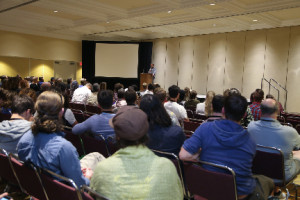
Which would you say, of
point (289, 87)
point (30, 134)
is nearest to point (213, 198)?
point (30, 134)

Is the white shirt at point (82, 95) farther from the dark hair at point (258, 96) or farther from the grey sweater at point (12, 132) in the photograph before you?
the grey sweater at point (12, 132)

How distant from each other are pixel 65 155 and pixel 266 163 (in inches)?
79.6

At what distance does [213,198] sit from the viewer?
86.5 inches

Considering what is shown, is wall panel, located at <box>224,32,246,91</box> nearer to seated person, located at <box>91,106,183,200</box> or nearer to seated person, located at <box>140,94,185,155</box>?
seated person, located at <box>140,94,185,155</box>

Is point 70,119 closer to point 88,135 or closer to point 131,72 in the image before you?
point 88,135

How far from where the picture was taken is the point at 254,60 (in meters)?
12.8

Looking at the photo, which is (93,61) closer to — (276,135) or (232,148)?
(276,135)

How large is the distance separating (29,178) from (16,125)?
2.47 ft

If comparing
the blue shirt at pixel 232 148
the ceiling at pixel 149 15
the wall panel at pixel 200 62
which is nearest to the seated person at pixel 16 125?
the blue shirt at pixel 232 148

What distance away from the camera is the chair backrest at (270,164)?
2.72 metres

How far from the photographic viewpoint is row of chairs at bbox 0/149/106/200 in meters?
1.56

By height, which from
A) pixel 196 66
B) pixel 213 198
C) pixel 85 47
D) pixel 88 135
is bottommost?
pixel 213 198

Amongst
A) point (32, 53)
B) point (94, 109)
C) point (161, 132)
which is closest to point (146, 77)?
point (32, 53)

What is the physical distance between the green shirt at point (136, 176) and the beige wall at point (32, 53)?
47.8ft
